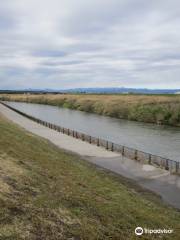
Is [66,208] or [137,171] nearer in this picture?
[66,208]

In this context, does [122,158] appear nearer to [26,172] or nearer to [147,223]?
[26,172]

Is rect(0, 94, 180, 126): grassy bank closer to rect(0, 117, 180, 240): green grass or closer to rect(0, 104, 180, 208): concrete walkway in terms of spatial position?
rect(0, 104, 180, 208): concrete walkway

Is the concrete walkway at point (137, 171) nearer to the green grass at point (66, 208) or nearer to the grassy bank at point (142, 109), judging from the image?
the green grass at point (66, 208)

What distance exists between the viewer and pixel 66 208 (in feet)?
38.8

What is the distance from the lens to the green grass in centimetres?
995

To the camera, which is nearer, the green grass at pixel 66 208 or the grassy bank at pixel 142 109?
the green grass at pixel 66 208

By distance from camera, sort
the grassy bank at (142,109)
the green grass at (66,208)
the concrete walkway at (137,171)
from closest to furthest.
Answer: the green grass at (66,208) < the concrete walkway at (137,171) < the grassy bank at (142,109)

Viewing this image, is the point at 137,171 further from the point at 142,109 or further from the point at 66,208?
the point at 142,109

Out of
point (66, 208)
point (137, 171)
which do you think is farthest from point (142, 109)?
point (66, 208)

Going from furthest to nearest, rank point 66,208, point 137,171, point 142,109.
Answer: point 142,109 → point 137,171 → point 66,208

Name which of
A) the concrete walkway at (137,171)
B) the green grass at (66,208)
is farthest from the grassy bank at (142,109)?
the green grass at (66,208)

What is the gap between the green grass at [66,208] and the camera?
995 centimetres

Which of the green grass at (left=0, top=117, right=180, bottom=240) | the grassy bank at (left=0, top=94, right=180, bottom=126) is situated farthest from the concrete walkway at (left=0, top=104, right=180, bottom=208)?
the grassy bank at (left=0, top=94, right=180, bottom=126)

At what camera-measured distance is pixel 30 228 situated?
9.70 metres
